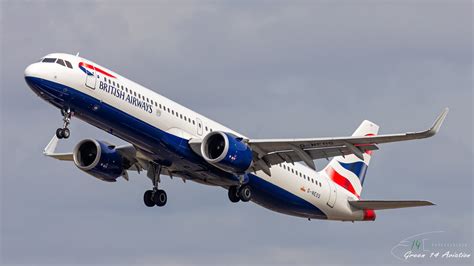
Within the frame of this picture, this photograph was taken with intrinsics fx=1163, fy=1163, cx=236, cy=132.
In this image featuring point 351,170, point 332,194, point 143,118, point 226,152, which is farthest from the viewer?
point 351,170

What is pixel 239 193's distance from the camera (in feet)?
193

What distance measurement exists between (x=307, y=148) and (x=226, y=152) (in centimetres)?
427

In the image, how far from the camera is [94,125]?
55188 mm

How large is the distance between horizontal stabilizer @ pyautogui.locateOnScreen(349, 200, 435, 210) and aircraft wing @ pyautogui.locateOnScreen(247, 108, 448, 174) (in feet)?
16.7

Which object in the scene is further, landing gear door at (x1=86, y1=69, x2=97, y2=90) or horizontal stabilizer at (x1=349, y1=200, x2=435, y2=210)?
horizontal stabilizer at (x1=349, y1=200, x2=435, y2=210)

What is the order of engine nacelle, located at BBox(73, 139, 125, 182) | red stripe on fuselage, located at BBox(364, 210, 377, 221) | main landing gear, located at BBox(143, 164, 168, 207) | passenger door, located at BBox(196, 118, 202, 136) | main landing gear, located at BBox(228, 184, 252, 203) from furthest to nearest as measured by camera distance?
red stripe on fuselage, located at BBox(364, 210, 377, 221) < main landing gear, located at BBox(143, 164, 168, 207) < engine nacelle, located at BBox(73, 139, 125, 182) < main landing gear, located at BBox(228, 184, 252, 203) < passenger door, located at BBox(196, 118, 202, 136)

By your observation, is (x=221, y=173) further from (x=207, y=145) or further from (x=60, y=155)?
(x=60, y=155)

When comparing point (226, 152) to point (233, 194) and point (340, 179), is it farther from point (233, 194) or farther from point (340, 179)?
point (340, 179)

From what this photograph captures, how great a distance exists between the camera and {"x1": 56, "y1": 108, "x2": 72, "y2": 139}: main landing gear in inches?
2109

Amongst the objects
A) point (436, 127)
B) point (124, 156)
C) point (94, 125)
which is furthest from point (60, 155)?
point (436, 127)

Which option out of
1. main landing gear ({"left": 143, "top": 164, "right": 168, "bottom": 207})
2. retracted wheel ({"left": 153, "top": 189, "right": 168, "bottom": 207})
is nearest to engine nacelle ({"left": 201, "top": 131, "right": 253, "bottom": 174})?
main landing gear ({"left": 143, "top": 164, "right": 168, "bottom": 207})

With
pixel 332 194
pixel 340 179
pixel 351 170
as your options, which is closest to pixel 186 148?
pixel 332 194

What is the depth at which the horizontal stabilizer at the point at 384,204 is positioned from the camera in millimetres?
59900

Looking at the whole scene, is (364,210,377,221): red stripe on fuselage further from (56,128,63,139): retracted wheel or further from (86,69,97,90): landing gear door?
(56,128,63,139): retracted wheel
